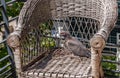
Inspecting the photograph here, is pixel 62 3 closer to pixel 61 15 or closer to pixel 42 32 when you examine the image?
pixel 61 15

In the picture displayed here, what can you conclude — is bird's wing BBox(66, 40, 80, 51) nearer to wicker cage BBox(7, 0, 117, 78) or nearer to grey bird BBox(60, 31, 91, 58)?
grey bird BBox(60, 31, 91, 58)

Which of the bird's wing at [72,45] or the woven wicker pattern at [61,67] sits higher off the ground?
the bird's wing at [72,45]

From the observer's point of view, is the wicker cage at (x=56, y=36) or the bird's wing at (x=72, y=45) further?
the bird's wing at (x=72, y=45)

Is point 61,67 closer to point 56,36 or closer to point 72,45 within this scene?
point 72,45

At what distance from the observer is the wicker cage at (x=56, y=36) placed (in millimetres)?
2258

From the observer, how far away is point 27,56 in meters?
2.59

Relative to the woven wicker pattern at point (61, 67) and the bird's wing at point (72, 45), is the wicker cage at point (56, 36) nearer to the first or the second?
the woven wicker pattern at point (61, 67)

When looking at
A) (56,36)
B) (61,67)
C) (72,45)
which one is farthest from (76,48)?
(56,36)

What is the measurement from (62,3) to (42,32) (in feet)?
1.07

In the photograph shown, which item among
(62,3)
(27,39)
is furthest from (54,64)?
(62,3)

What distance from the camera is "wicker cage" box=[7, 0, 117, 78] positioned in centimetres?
226

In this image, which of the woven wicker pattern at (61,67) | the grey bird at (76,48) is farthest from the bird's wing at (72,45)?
the woven wicker pattern at (61,67)

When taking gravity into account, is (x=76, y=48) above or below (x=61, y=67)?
above

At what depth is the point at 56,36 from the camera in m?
3.06
